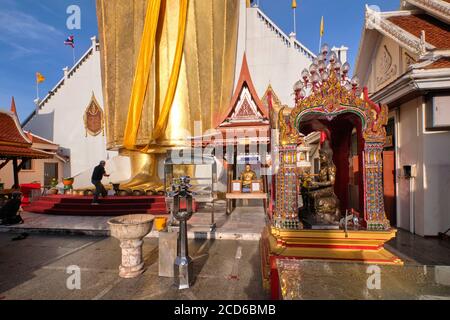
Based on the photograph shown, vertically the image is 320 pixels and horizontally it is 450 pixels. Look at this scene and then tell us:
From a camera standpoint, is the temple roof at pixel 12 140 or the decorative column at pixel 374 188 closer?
the decorative column at pixel 374 188

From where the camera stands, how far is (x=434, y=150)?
577cm

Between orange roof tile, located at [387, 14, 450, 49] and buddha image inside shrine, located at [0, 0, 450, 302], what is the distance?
3.5 inches

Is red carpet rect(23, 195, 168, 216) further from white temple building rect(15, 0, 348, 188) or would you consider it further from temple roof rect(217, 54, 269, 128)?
→ white temple building rect(15, 0, 348, 188)

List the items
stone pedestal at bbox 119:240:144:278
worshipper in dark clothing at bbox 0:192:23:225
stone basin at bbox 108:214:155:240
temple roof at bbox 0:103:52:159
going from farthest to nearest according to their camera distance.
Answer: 1. temple roof at bbox 0:103:52:159
2. worshipper in dark clothing at bbox 0:192:23:225
3. stone pedestal at bbox 119:240:144:278
4. stone basin at bbox 108:214:155:240

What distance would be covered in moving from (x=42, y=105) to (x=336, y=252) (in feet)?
72.5

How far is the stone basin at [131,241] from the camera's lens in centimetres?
379

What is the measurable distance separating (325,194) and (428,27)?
23.6 feet

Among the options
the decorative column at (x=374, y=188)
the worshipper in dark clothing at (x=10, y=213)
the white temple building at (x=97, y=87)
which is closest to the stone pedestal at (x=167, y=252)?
the decorative column at (x=374, y=188)

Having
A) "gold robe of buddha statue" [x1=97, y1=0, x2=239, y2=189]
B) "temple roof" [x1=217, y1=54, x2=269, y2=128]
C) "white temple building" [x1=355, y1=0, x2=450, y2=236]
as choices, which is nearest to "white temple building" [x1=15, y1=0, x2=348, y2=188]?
"gold robe of buddha statue" [x1=97, y1=0, x2=239, y2=189]

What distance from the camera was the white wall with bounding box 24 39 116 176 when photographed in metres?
16.8

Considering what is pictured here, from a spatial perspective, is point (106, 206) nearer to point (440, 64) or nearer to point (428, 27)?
point (440, 64)

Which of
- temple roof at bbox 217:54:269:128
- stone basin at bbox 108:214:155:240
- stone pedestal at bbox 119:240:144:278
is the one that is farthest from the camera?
temple roof at bbox 217:54:269:128

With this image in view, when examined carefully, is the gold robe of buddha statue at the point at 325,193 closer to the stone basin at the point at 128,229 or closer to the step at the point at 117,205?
the stone basin at the point at 128,229

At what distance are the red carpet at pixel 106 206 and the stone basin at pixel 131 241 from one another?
4707 millimetres
